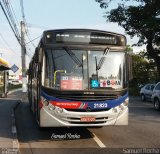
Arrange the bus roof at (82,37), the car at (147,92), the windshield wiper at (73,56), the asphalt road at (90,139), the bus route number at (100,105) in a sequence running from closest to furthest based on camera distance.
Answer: the asphalt road at (90,139) → the bus route number at (100,105) → the windshield wiper at (73,56) → the bus roof at (82,37) → the car at (147,92)

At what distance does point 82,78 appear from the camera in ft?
36.3

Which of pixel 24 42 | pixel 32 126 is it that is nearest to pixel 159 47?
pixel 24 42

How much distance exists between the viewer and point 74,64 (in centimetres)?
1112

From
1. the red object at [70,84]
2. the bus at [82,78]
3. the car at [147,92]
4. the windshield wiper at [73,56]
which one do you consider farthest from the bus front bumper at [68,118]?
the car at [147,92]

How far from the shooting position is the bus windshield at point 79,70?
36.1ft

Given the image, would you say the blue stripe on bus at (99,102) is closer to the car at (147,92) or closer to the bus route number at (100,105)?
the bus route number at (100,105)

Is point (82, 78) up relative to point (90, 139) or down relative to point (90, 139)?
up

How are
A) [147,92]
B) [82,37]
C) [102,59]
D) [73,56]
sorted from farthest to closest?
1. [147,92]
2. [82,37]
3. [102,59]
4. [73,56]

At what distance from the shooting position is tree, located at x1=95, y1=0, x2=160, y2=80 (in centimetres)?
3175

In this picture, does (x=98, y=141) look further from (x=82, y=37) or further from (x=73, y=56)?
(x=82, y=37)

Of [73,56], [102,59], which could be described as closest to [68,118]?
[73,56]

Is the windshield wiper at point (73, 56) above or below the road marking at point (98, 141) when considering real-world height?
above

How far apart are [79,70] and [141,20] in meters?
22.8

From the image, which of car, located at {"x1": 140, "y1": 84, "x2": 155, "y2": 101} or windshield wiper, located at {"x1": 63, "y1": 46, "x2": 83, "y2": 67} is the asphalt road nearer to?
windshield wiper, located at {"x1": 63, "y1": 46, "x2": 83, "y2": 67}
